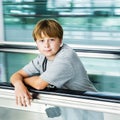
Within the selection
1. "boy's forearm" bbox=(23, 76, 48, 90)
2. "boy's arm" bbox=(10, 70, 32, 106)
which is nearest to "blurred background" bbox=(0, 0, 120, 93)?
"boy's forearm" bbox=(23, 76, 48, 90)

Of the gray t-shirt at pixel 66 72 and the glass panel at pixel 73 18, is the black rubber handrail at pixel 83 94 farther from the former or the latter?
the glass panel at pixel 73 18

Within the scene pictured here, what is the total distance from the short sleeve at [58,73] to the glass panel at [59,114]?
163 mm

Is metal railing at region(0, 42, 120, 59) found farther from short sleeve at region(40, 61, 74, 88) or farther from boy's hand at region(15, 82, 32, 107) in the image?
boy's hand at region(15, 82, 32, 107)

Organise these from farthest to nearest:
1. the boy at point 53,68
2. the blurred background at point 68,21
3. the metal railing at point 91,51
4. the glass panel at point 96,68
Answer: the blurred background at point 68,21
the glass panel at point 96,68
the metal railing at point 91,51
the boy at point 53,68

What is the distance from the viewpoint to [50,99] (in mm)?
1732

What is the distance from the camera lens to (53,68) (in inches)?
71.9

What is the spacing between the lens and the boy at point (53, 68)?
179cm

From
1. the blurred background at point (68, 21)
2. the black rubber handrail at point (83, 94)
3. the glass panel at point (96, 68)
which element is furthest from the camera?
the blurred background at point (68, 21)

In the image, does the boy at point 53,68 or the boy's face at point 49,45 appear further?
the boy's face at point 49,45

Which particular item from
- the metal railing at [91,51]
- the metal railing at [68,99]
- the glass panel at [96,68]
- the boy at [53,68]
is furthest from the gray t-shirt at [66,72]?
the glass panel at [96,68]

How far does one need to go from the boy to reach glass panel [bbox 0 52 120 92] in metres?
1.40

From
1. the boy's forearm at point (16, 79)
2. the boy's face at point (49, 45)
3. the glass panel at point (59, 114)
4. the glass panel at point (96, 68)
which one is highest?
the boy's face at point (49, 45)

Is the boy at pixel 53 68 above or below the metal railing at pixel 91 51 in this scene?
→ above

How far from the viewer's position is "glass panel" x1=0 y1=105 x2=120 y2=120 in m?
1.68
